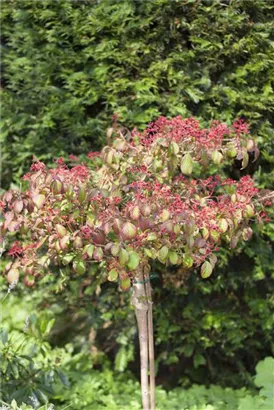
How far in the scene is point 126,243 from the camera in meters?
2.33

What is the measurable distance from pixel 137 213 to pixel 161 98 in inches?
53.3

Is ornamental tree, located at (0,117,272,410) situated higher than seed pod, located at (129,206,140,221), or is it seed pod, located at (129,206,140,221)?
seed pod, located at (129,206,140,221)

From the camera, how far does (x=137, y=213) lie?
2.20 m

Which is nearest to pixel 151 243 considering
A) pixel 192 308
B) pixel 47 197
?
pixel 47 197

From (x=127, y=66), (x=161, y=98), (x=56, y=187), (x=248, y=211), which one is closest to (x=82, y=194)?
(x=56, y=187)

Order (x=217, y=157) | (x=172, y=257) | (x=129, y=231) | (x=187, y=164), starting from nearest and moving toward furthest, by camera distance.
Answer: (x=129, y=231) → (x=172, y=257) → (x=187, y=164) → (x=217, y=157)

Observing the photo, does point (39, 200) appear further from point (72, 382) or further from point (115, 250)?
point (72, 382)

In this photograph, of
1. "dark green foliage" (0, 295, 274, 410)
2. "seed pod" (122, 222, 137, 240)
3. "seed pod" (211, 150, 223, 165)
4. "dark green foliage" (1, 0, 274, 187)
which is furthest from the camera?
"dark green foliage" (1, 0, 274, 187)

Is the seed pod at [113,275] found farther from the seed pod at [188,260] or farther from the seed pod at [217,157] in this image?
the seed pod at [217,157]

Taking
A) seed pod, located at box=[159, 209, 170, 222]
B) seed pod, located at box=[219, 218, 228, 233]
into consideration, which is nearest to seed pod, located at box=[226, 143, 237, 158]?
seed pod, located at box=[219, 218, 228, 233]

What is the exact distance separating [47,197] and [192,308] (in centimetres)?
157

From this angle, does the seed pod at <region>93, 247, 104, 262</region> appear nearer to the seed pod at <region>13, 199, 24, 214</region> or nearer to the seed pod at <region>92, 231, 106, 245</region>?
the seed pod at <region>92, 231, 106, 245</region>

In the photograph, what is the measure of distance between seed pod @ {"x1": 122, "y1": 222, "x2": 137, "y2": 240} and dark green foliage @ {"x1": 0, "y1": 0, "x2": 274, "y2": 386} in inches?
50.6

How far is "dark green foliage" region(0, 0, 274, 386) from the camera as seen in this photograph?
10.8ft
